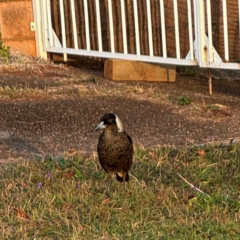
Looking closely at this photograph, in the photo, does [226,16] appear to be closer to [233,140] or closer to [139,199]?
[233,140]

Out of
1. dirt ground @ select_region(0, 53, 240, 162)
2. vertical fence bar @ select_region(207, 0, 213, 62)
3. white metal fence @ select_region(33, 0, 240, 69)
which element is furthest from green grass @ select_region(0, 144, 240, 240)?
white metal fence @ select_region(33, 0, 240, 69)

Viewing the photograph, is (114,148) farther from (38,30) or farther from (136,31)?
(38,30)

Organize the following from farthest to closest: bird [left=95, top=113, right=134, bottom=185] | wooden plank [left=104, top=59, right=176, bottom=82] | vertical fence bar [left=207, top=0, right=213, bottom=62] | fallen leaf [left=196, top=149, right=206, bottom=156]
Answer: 1. wooden plank [left=104, top=59, right=176, bottom=82]
2. vertical fence bar [left=207, top=0, right=213, bottom=62]
3. fallen leaf [left=196, top=149, right=206, bottom=156]
4. bird [left=95, top=113, right=134, bottom=185]

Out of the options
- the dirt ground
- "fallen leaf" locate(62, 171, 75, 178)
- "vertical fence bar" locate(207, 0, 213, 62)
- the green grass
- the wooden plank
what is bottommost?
the green grass

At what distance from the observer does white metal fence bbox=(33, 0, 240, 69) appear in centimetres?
921

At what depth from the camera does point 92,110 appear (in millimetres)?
8594

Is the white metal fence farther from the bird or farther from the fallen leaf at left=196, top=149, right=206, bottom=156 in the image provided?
the bird

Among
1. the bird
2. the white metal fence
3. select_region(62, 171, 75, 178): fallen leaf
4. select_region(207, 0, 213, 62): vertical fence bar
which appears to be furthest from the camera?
the white metal fence

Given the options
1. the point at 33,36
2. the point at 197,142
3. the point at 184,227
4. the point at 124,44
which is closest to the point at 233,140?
the point at 197,142

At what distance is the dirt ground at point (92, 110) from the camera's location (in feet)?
24.7

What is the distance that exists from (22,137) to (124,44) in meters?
2.89

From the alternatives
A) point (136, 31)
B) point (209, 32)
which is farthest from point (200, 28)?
point (136, 31)

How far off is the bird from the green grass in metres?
0.15

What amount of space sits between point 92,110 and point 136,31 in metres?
1.74
